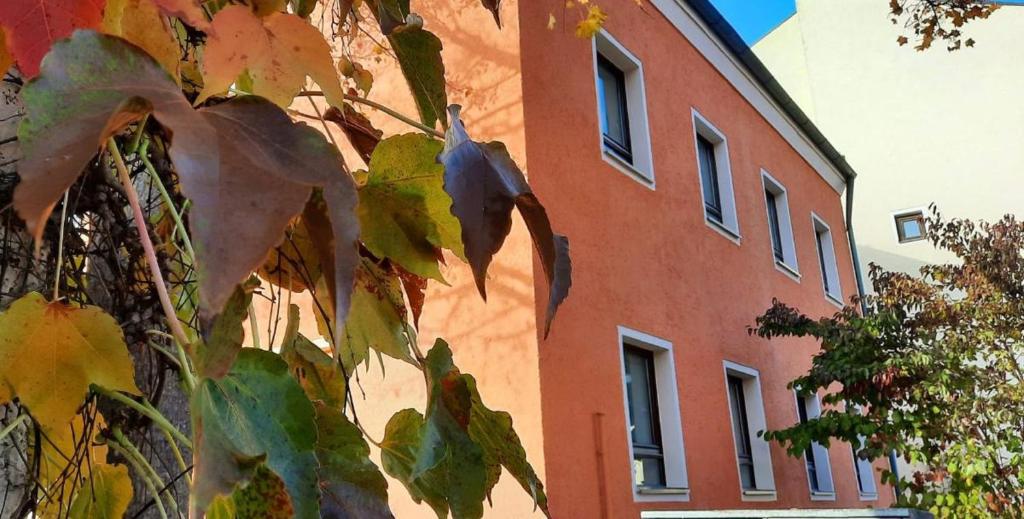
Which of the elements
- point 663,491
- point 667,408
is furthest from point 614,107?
point 663,491

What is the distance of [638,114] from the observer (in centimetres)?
809

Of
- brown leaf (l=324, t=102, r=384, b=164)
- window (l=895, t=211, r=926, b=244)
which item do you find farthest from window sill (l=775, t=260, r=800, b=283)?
brown leaf (l=324, t=102, r=384, b=164)

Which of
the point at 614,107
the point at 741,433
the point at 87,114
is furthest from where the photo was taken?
the point at 741,433

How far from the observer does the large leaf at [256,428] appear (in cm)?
45

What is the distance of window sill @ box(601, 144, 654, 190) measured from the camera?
7191 mm

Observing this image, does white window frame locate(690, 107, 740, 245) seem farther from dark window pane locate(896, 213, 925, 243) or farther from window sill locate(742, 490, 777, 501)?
dark window pane locate(896, 213, 925, 243)

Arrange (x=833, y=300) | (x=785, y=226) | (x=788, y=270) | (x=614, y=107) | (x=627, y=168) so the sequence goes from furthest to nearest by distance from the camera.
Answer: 1. (x=833, y=300)
2. (x=785, y=226)
3. (x=788, y=270)
4. (x=614, y=107)
5. (x=627, y=168)

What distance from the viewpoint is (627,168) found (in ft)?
24.5

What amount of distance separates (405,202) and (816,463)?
1126cm

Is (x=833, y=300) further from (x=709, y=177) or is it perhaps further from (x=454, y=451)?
(x=454, y=451)

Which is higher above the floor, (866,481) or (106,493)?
(866,481)

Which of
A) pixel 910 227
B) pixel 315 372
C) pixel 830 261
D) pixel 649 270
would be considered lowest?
pixel 315 372

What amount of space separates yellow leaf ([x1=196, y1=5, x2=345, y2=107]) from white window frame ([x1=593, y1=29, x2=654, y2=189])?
22.8ft

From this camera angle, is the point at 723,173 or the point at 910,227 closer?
the point at 723,173
